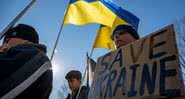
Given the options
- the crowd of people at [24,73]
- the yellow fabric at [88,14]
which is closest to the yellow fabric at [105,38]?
the yellow fabric at [88,14]

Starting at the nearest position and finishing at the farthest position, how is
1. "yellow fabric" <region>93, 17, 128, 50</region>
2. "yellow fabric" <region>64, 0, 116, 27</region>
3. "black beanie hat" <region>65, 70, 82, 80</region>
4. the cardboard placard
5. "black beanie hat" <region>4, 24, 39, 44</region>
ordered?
"black beanie hat" <region>4, 24, 39, 44</region> → the cardboard placard → "black beanie hat" <region>65, 70, 82, 80</region> → "yellow fabric" <region>64, 0, 116, 27</region> → "yellow fabric" <region>93, 17, 128, 50</region>

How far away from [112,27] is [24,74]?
170 inches

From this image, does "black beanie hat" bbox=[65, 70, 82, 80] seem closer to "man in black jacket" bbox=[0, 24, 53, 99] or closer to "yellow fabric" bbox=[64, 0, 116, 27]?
"yellow fabric" bbox=[64, 0, 116, 27]

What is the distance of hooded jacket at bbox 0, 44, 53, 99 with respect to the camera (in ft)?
4.69

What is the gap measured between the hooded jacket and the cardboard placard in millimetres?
906

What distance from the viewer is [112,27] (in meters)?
5.70

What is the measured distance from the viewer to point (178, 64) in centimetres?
216

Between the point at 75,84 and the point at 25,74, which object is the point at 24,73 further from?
the point at 75,84

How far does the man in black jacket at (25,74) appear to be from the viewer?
1.43m

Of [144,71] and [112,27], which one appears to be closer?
[144,71]

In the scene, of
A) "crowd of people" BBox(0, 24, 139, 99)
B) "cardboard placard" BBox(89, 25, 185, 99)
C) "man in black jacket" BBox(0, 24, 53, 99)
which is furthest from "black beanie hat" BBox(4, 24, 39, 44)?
"cardboard placard" BBox(89, 25, 185, 99)

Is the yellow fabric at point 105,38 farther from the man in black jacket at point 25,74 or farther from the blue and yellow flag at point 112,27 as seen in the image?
the man in black jacket at point 25,74

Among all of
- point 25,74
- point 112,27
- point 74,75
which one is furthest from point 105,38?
point 25,74

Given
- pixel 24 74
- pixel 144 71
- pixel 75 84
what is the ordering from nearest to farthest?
pixel 24 74 < pixel 144 71 < pixel 75 84
